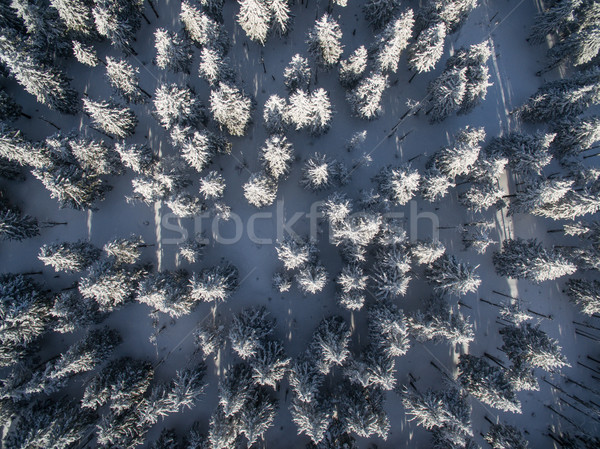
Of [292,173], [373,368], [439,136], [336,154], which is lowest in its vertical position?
[373,368]

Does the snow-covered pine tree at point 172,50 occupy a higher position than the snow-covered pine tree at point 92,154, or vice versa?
the snow-covered pine tree at point 172,50

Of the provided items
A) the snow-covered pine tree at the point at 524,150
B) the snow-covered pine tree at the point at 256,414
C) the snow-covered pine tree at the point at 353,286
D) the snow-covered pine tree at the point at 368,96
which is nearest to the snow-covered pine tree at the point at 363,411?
the snow-covered pine tree at the point at 256,414

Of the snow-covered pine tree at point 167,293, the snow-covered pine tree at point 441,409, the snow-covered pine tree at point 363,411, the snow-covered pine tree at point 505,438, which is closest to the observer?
the snow-covered pine tree at point 363,411

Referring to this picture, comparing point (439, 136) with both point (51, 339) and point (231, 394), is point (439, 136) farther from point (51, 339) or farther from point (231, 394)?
point (51, 339)

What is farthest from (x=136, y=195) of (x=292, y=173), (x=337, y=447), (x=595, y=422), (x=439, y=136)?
(x=595, y=422)

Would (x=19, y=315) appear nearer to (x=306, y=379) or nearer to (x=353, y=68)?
(x=306, y=379)

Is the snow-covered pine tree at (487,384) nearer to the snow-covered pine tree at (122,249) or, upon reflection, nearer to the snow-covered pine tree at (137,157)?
the snow-covered pine tree at (122,249)

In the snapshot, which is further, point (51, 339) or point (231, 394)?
point (51, 339)
